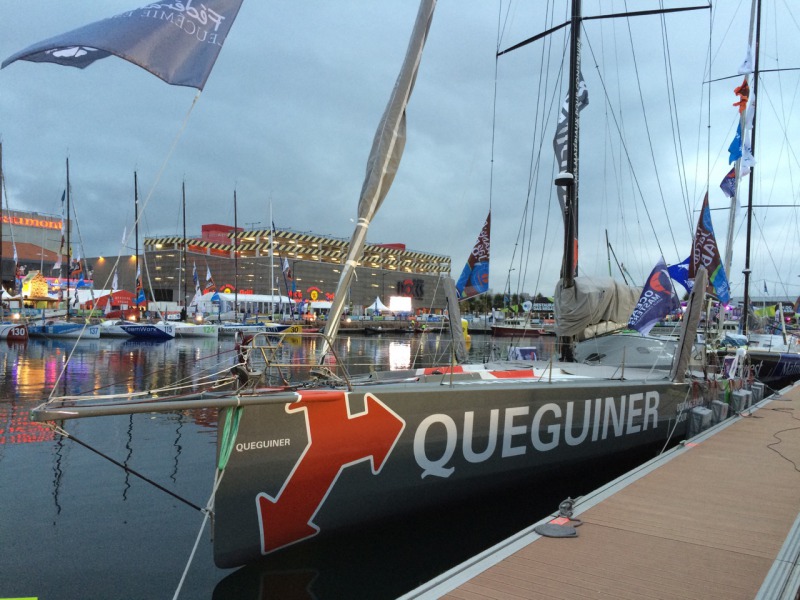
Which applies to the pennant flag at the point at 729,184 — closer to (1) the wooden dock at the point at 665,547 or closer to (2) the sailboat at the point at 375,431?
(2) the sailboat at the point at 375,431

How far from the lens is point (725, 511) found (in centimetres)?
484

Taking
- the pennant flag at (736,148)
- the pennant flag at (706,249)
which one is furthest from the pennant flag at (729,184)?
the pennant flag at (706,249)

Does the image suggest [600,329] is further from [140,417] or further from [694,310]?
[140,417]

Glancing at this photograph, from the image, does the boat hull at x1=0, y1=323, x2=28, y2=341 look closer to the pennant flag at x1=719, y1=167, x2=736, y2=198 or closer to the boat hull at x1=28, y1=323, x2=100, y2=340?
the boat hull at x1=28, y1=323, x2=100, y2=340

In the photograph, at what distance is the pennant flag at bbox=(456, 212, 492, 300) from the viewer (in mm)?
11086

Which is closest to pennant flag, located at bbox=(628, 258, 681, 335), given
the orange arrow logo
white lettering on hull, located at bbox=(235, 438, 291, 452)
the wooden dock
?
the wooden dock

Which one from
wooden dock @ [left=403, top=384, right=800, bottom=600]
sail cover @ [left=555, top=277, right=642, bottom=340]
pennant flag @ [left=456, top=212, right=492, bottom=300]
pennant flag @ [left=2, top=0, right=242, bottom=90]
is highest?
pennant flag @ [left=2, top=0, right=242, bottom=90]

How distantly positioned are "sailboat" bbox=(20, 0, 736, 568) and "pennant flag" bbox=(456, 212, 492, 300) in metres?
4.13

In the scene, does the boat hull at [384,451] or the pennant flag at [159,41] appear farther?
the boat hull at [384,451]

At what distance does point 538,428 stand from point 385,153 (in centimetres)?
330

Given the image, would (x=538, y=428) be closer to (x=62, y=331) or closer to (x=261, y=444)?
(x=261, y=444)

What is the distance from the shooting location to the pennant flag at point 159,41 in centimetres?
356

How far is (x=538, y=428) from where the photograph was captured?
6047 millimetres

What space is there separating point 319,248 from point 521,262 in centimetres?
7240
